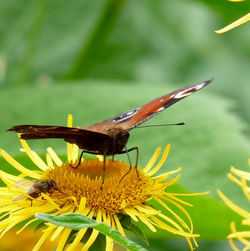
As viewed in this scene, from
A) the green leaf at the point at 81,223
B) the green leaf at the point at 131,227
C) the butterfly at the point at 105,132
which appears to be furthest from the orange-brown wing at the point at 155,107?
the green leaf at the point at 81,223

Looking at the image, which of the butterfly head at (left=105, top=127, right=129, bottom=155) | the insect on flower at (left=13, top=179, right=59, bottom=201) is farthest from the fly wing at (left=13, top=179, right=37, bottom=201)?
the butterfly head at (left=105, top=127, right=129, bottom=155)

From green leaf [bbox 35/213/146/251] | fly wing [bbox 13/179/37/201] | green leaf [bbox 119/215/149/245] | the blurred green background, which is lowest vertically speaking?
the blurred green background

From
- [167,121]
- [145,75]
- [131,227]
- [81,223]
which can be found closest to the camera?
[81,223]

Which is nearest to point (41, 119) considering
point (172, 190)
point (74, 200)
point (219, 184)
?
point (219, 184)

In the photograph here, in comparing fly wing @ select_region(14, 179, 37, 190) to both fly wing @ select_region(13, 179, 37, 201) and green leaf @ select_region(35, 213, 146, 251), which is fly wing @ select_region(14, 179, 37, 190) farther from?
green leaf @ select_region(35, 213, 146, 251)

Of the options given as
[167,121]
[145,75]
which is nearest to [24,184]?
[167,121]

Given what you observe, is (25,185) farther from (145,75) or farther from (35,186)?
(145,75)

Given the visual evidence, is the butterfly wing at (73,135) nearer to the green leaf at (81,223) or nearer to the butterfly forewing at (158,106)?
the butterfly forewing at (158,106)
